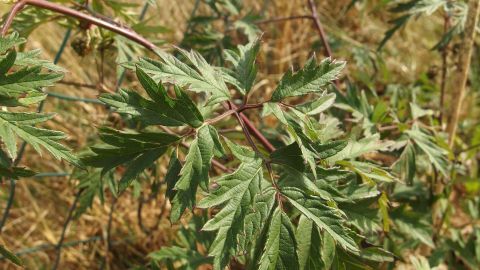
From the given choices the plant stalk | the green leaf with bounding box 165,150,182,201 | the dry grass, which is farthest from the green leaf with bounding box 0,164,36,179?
the plant stalk

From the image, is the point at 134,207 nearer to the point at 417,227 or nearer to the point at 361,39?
the point at 417,227

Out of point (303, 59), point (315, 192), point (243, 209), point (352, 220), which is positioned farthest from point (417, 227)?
point (303, 59)

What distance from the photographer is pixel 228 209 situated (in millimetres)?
1134

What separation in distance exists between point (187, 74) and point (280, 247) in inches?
15.8

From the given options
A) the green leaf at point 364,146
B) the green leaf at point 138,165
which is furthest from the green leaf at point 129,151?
the green leaf at point 364,146

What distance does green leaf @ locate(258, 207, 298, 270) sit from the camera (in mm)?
1138

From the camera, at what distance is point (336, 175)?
4.03 feet

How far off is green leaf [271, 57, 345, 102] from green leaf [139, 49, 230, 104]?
0.13 metres

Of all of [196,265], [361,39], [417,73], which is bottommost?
[417,73]

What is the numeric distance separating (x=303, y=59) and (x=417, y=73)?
2.71ft

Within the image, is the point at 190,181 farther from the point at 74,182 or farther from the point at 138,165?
the point at 74,182

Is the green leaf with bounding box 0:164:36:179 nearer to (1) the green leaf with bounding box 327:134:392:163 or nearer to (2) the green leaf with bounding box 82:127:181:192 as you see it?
(2) the green leaf with bounding box 82:127:181:192

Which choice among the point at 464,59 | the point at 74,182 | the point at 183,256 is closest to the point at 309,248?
the point at 183,256

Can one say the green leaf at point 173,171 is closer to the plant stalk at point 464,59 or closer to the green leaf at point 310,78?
the green leaf at point 310,78
